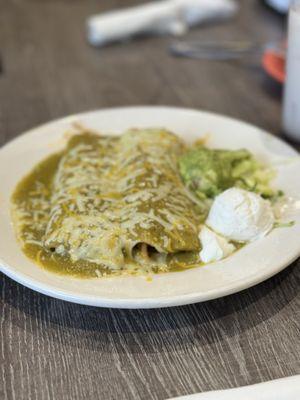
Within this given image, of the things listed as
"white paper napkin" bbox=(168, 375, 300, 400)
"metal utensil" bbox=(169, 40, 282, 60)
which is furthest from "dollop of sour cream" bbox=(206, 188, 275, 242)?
"metal utensil" bbox=(169, 40, 282, 60)

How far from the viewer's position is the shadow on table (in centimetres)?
106

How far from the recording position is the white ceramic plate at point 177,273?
1026 millimetres

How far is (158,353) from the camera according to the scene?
3.38 ft

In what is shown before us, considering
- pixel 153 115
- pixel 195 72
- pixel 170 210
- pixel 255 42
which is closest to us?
pixel 170 210

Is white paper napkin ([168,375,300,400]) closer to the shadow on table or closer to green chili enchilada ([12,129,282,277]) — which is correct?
the shadow on table

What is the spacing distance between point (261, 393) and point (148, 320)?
0.89 ft

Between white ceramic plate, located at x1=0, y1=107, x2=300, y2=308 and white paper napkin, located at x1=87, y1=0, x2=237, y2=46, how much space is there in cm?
88

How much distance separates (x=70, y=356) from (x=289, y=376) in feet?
1.31

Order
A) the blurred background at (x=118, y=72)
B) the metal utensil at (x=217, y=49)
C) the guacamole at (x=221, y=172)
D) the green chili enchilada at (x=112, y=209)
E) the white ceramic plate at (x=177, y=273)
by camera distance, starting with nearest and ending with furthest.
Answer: the white ceramic plate at (x=177, y=273) → the green chili enchilada at (x=112, y=209) → the guacamole at (x=221, y=172) → the blurred background at (x=118, y=72) → the metal utensil at (x=217, y=49)

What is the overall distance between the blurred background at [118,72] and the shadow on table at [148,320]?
799 millimetres

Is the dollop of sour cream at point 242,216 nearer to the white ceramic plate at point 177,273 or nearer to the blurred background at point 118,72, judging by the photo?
the white ceramic plate at point 177,273

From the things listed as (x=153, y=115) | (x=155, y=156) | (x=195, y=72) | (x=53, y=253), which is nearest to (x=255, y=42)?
(x=195, y=72)

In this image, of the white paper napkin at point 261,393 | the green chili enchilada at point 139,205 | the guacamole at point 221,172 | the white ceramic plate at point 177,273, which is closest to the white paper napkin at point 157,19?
the white ceramic plate at point 177,273

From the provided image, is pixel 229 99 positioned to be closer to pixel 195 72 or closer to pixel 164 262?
pixel 195 72
